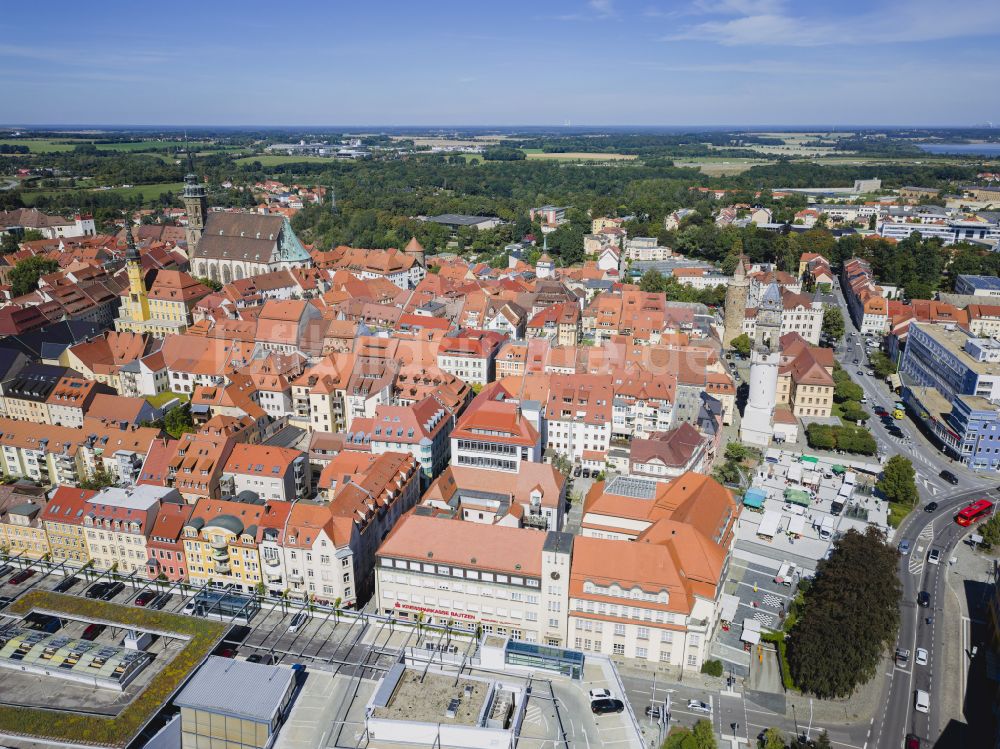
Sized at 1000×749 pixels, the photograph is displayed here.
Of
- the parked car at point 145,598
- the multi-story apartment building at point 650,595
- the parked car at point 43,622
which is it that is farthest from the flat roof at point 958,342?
the parked car at point 43,622

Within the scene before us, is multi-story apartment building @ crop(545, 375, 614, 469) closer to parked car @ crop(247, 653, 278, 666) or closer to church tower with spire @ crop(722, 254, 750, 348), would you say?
parked car @ crop(247, 653, 278, 666)

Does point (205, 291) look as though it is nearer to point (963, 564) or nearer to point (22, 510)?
point (22, 510)

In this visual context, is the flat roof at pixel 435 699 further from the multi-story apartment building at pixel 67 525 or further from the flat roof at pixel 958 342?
the flat roof at pixel 958 342

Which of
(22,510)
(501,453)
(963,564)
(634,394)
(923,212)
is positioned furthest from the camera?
(923,212)

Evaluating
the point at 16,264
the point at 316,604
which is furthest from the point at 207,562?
the point at 16,264

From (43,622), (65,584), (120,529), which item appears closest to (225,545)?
(120,529)

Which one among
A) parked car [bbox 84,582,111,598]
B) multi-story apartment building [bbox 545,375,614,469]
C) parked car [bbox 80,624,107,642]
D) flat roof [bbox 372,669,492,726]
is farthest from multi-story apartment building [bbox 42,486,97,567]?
multi-story apartment building [bbox 545,375,614,469]

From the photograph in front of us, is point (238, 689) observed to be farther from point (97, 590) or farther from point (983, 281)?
point (983, 281)

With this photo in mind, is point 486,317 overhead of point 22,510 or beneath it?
overhead
